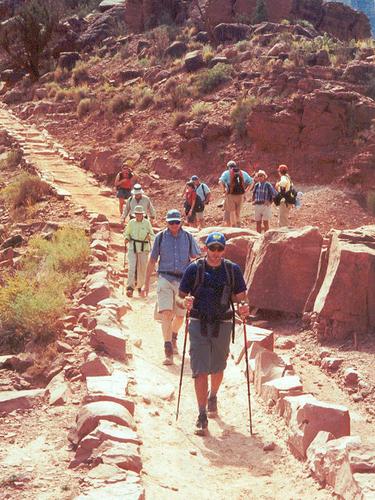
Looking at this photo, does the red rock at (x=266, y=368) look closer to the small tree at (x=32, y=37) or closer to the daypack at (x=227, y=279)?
the daypack at (x=227, y=279)

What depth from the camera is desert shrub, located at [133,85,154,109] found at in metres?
29.8

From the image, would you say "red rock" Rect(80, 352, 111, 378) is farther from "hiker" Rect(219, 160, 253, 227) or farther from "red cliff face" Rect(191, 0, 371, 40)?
"red cliff face" Rect(191, 0, 371, 40)

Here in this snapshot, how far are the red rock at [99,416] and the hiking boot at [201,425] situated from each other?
820 mm

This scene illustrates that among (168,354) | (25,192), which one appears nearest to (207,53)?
(25,192)

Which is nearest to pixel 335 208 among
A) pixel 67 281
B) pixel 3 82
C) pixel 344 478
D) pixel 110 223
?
pixel 110 223

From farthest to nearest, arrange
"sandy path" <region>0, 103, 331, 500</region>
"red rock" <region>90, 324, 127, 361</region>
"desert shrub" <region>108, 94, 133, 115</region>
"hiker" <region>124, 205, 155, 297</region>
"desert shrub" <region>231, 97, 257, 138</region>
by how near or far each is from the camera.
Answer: "desert shrub" <region>108, 94, 133, 115</region> → "desert shrub" <region>231, 97, 257, 138</region> → "hiker" <region>124, 205, 155, 297</region> → "red rock" <region>90, 324, 127, 361</region> → "sandy path" <region>0, 103, 331, 500</region>

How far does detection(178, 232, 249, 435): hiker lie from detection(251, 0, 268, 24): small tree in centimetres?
3431

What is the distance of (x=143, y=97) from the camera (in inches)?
1182

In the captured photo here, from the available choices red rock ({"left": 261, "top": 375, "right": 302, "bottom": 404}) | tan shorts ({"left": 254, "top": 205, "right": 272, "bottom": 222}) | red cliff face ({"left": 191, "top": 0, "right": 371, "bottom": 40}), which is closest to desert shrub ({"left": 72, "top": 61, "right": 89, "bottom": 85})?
red cliff face ({"left": 191, "top": 0, "right": 371, "bottom": 40})

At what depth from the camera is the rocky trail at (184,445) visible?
5805mm

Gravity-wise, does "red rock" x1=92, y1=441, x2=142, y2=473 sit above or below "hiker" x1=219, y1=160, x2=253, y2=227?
below

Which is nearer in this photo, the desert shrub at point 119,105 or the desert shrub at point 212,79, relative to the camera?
the desert shrub at point 212,79

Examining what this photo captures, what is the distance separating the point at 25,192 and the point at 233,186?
7245 mm

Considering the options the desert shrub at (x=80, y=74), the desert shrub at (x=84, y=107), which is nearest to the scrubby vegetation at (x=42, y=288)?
the desert shrub at (x=84, y=107)
